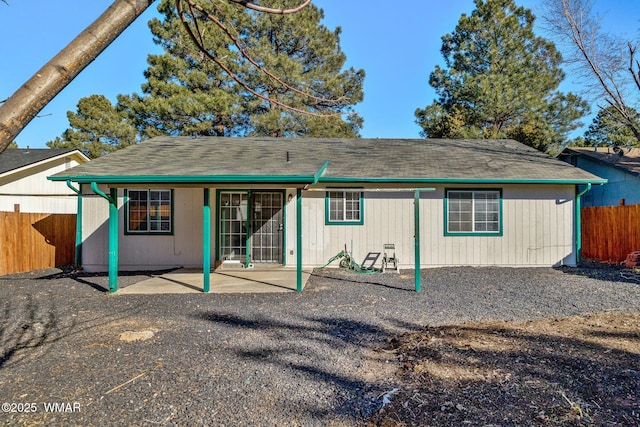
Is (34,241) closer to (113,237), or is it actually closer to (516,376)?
(113,237)

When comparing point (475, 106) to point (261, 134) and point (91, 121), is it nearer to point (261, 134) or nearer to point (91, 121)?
point (261, 134)

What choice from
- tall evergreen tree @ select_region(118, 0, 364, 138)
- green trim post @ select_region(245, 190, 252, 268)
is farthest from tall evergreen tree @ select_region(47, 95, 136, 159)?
green trim post @ select_region(245, 190, 252, 268)

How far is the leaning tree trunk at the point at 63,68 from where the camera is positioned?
1178mm

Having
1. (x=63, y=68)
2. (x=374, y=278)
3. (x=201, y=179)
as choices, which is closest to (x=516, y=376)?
(x=63, y=68)

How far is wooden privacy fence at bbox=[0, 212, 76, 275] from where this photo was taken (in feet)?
31.1

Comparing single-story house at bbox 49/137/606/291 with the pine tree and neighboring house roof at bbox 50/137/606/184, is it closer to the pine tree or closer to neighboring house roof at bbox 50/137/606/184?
neighboring house roof at bbox 50/137/606/184

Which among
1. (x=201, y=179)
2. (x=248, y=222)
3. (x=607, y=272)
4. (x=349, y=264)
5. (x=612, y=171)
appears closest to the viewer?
(x=201, y=179)

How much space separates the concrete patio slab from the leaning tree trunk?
5.88 meters

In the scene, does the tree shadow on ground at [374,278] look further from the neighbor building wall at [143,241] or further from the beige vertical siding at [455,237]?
the neighbor building wall at [143,241]

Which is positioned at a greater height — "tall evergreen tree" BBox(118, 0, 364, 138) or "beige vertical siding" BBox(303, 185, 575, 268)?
"tall evergreen tree" BBox(118, 0, 364, 138)

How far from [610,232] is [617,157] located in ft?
22.6

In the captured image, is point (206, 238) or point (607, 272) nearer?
point (206, 238)

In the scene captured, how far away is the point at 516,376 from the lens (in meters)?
3.28

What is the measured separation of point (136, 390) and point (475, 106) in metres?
22.0
